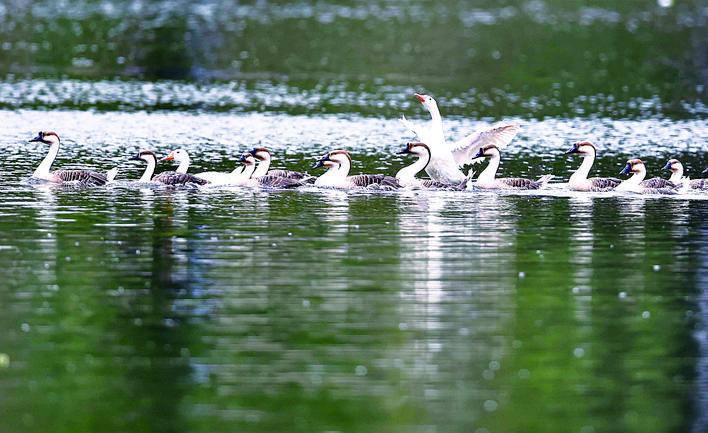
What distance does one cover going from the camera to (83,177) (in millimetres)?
26516

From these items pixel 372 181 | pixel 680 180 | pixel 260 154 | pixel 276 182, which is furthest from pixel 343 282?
pixel 680 180

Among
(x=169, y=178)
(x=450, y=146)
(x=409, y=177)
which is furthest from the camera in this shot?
(x=450, y=146)

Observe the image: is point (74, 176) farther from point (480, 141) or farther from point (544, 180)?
point (544, 180)

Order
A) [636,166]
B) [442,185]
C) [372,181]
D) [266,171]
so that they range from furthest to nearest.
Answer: [266,171]
[442,185]
[636,166]
[372,181]

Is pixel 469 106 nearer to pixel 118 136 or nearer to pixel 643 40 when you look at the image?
pixel 118 136

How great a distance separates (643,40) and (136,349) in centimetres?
5327

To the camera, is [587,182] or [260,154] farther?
[260,154]

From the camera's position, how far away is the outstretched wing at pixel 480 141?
94.1 feet

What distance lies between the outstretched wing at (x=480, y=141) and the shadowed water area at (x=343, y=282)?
1.33 m

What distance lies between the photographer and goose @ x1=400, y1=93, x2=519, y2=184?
28.0 metres

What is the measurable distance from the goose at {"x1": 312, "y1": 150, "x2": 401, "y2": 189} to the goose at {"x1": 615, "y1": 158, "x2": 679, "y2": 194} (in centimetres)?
377

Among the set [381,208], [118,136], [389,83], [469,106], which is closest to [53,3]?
[389,83]

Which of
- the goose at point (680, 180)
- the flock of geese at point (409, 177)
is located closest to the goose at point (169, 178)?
the flock of geese at point (409, 177)

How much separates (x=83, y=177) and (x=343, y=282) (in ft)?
31.6
